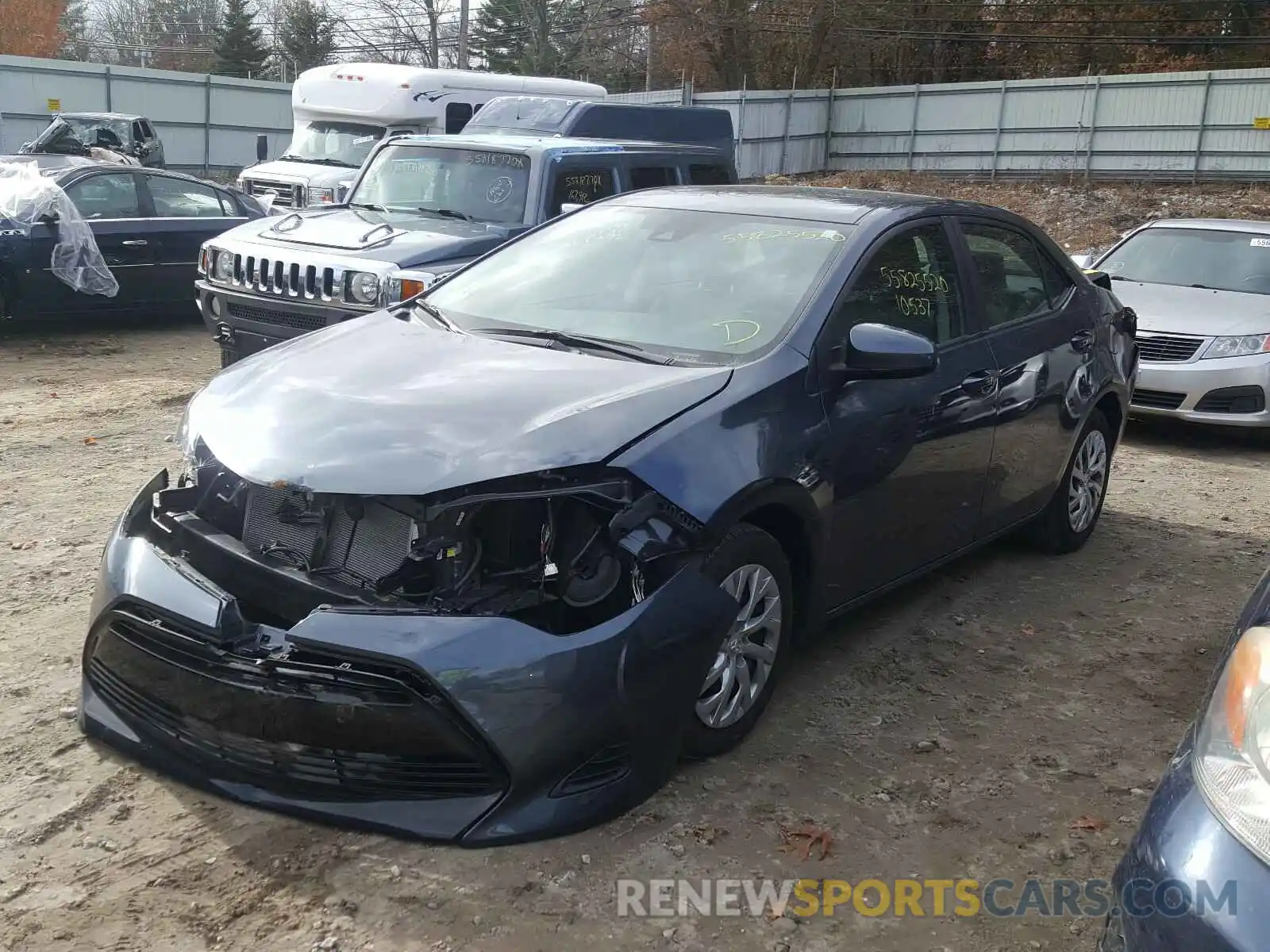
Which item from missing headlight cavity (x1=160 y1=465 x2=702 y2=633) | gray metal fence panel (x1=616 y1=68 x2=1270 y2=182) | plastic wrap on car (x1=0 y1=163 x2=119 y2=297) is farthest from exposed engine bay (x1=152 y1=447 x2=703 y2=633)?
gray metal fence panel (x1=616 y1=68 x2=1270 y2=182)

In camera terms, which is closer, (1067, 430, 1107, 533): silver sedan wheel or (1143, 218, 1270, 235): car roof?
(1067, 430, 1107, 533): silver sedan wheel

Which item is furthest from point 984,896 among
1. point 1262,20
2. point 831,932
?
point 1262,20

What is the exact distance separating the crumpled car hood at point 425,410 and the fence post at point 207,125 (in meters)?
27.6

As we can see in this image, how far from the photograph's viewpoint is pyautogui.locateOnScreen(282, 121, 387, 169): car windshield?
16297 mm

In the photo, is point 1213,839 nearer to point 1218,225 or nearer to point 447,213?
point 447,213

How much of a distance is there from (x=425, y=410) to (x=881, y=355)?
5.00 feet

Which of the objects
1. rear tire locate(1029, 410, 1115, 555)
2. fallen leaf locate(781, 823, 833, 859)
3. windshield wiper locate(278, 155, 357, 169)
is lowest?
fallen leaf locate(781, 823, 833, 859)

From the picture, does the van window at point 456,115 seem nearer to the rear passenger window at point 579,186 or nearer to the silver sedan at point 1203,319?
the rear passenger window at point 579,186

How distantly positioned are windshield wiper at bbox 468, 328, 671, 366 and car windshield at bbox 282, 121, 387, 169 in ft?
41.2

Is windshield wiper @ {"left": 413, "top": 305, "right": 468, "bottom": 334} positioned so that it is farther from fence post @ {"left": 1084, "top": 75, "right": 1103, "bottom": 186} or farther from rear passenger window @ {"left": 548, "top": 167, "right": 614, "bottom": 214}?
fence post @ {"left": 1084, "top": 75, "right": 1103, "bottom": 186}

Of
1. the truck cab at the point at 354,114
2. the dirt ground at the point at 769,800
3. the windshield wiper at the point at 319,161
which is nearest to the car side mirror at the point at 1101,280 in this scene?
the dirt ground at the point at 769,800

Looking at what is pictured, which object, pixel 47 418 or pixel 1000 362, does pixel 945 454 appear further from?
pixel 47 418

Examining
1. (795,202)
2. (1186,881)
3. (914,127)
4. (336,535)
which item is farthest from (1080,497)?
(914,127)

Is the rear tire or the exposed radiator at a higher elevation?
the exposed radiator
